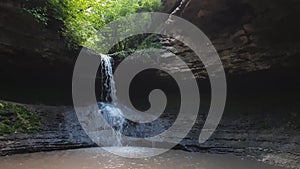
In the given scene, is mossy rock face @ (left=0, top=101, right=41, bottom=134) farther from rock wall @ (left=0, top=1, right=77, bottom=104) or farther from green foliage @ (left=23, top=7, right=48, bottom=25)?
green foliage @ (left=23, top=7, right=48, bottom=25)

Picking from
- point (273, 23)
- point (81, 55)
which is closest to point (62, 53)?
point (81, 55)

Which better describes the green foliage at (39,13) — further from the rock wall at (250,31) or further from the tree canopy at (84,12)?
the rock wall at (250,31)

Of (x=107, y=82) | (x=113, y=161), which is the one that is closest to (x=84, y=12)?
(x=107, y=82)

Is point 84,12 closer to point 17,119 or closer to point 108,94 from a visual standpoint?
point 108,94

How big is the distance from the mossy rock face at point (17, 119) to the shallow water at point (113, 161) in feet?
3.01

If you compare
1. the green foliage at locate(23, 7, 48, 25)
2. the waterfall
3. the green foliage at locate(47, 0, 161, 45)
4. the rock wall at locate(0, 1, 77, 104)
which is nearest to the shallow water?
the rock wall at locate(0, 1, 77, 104)

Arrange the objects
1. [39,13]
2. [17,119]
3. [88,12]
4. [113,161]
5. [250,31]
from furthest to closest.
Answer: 1. [88,12]
2. [39,13]
3. [250,31]
4. [17,119]
5. [113,161]

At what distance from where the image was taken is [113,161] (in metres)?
4.50

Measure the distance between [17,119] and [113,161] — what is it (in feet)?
8.87

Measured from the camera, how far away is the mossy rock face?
5534 millimetres

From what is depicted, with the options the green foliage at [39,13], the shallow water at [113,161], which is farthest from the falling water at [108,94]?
the shallow water at [113,161]

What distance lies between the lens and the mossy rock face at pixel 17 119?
553 cm

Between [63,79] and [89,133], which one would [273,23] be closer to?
[89,133]

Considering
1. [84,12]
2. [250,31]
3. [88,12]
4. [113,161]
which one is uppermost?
[88,12]
